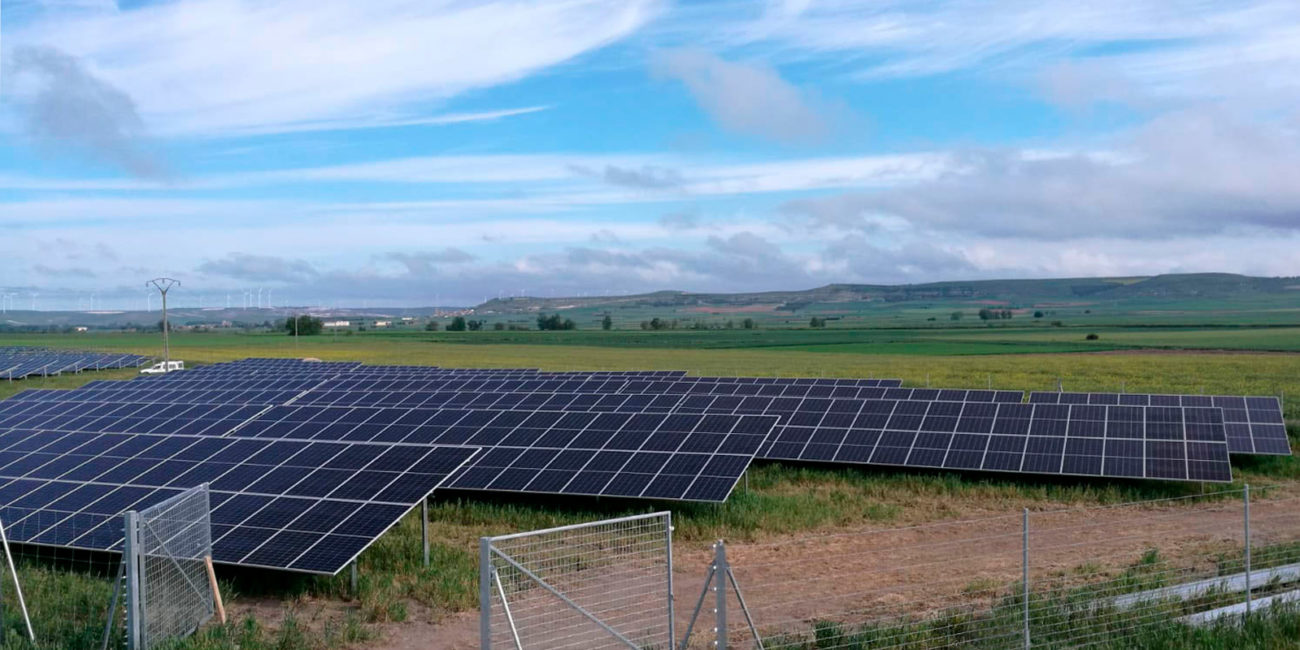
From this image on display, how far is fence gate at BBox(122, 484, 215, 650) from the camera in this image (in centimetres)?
1025

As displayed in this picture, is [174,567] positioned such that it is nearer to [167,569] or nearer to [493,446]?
[167,569]

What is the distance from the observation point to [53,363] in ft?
232

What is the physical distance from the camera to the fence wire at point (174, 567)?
34.4ft

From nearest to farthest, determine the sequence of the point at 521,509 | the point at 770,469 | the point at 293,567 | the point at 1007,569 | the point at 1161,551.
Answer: the point at 293,567
the point at 1007,569
the point at 1161,551
the point at 521,509
the point at 770,469

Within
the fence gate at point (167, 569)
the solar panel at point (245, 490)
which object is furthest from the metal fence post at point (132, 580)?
the solar panel at point (245, 490)

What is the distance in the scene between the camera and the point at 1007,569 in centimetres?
1505

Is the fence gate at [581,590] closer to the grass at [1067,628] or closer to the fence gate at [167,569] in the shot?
the grass at [1067,628]

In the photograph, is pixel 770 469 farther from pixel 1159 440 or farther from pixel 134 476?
pixel 134 476

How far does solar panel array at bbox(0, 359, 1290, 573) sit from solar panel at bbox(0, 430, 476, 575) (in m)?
0.04

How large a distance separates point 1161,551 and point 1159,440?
305 inches

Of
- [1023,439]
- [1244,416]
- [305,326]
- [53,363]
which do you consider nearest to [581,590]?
[1023,439]

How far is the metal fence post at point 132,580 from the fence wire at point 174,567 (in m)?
0.05

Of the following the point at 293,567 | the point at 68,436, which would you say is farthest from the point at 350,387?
the point at 293,567

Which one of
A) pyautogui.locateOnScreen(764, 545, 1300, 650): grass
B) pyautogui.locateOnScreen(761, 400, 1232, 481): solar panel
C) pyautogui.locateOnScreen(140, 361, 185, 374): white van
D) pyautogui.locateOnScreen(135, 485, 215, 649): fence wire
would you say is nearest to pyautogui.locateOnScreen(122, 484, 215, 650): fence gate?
pyautogui.locateOnScreen(135, 485, 215, 649): fence wire
